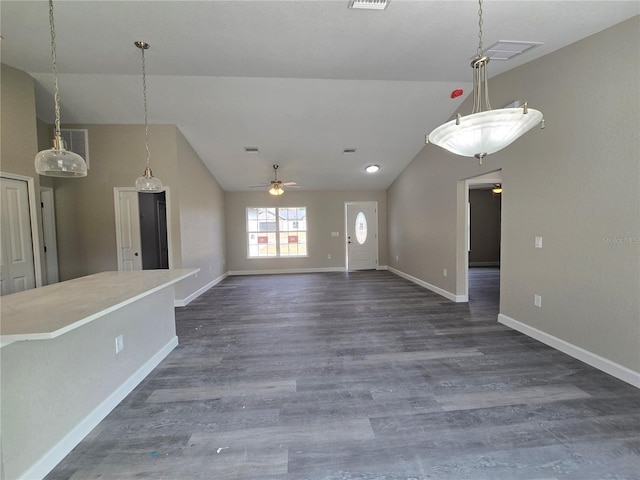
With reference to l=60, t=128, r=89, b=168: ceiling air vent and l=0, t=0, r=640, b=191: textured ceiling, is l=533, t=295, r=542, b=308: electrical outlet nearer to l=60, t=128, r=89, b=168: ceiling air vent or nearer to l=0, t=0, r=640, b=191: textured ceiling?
l=0, t=0, r=640, b=191: textured ceiling

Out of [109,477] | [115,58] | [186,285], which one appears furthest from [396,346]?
[115,58]

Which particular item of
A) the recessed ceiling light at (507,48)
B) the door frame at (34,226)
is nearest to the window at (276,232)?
the door frame at (34,226)

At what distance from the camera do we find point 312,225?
26.9 feet

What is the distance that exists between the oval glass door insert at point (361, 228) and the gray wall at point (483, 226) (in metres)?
3.28

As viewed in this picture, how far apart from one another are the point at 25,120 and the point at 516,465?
589 centimetres

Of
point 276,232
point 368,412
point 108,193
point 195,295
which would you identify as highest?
point 108,193

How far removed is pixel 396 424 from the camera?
190 centimetres

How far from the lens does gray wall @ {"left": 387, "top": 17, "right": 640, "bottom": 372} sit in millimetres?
2330

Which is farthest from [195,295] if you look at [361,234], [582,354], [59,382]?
[582,354]

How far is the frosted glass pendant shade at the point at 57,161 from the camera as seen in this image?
1936 mm

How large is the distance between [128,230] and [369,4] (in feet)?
15.7

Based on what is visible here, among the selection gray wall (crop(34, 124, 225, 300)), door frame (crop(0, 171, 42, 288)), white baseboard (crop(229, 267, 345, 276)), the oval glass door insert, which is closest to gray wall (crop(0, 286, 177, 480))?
door frame (crop(0, 171, 42, 288))

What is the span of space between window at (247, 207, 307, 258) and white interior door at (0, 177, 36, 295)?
4.71m

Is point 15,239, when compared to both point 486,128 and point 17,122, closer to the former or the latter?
point 17,122
